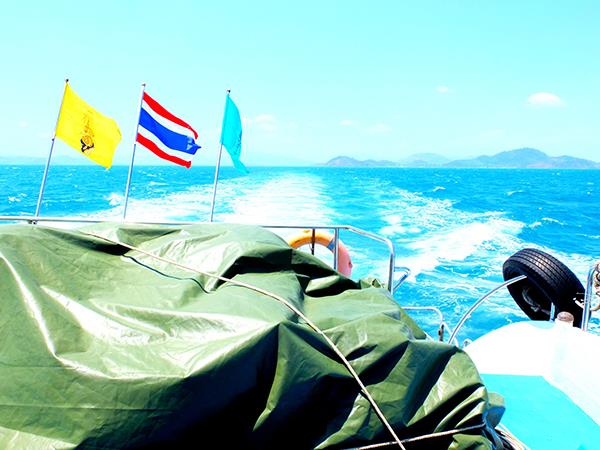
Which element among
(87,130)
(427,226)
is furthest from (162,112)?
(427,226)

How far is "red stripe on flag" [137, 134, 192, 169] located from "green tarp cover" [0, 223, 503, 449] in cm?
373

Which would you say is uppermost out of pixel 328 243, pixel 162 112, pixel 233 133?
pixel 162 112

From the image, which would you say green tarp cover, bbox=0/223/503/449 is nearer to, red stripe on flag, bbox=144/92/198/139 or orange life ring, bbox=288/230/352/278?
orange life ring, bbox=288/230/352/278

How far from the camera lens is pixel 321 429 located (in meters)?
1.39

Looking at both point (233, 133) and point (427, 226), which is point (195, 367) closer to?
point (233, 133)

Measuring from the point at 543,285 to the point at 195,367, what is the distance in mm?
3854

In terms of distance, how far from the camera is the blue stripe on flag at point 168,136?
528cm

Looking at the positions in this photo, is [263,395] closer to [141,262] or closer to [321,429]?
[321,429]

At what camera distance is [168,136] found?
215 inches

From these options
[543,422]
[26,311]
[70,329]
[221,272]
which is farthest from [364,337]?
[543,422]

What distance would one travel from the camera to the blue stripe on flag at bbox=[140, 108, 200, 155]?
17.3 ft

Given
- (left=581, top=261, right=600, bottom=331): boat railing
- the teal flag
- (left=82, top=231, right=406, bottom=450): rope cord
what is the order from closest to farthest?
1. (left=82, top=231, right=406, bottom=450): rope cord
2. (left=581, top=261, right=600, bottom=331): boat railing
3. the teal flag

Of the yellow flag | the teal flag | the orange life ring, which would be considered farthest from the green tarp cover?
the teal flag

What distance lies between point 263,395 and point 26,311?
2.47 ft
